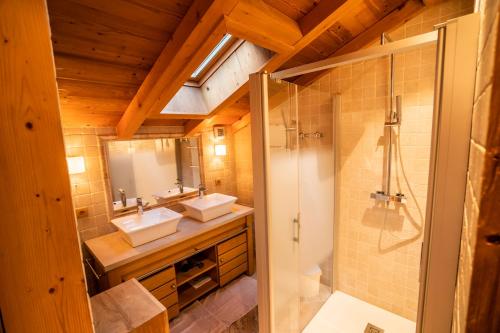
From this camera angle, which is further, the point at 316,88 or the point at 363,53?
the point at 316,88

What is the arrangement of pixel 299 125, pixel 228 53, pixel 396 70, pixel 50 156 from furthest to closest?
pixel 228 53 < pixel 299 125 < pixel 396 70 < pixel 50 156

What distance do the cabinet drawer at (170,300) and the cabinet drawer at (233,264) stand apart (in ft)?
1.83

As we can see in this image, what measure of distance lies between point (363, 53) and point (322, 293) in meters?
2.24

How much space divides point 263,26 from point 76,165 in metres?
1.89

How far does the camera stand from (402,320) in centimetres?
205

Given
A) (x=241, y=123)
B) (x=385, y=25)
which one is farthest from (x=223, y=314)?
(x=385, y=25)

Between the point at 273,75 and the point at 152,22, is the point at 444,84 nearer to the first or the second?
the point at 273,75

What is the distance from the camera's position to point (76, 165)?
77.6 inches

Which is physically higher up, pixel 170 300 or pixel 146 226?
pixel 146 226

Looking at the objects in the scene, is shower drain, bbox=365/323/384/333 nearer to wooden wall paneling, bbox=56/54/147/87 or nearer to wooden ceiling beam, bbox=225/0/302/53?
wooden ceiling beam, bbox=225/0/302/53

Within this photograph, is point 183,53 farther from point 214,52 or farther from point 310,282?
point 310,282

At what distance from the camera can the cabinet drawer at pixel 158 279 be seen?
1.93 meters

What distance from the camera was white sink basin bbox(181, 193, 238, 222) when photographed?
244cm

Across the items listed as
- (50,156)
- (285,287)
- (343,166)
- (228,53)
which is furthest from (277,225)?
(228,53)
